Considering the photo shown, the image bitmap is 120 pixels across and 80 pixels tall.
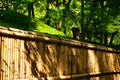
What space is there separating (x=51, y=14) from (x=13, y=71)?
732 inches

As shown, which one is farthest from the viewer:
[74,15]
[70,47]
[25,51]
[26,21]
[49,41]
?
[74,15]

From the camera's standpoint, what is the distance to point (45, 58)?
27.6 ft

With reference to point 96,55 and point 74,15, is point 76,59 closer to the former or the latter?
point 96,55

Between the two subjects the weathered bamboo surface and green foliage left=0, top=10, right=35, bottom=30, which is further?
green foliage left=0, top=10, right=35, bottom=30

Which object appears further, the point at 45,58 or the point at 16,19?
the point at 16,19

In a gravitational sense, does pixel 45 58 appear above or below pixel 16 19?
above

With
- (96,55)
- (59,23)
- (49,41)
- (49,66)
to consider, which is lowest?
(59,23)

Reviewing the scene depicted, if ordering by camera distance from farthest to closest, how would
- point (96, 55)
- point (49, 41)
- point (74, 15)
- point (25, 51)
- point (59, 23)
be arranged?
point (59, 23), point (74, 15), point (96, 55), point (49, 41), point (25, 51)

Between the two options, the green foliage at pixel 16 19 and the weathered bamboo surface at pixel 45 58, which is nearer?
the weathered bamboo surface at pixel 45 58

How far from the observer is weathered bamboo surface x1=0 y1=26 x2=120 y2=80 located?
6867 millimetres

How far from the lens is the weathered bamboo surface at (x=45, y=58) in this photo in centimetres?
687

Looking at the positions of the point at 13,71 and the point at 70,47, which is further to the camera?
the point at 70,47

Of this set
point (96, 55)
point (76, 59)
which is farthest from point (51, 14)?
point (76, 59)

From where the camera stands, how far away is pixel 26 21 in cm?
1560
